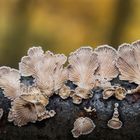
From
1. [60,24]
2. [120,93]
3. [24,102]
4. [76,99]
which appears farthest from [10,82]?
[60,24]

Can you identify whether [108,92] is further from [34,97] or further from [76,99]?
[34,97]

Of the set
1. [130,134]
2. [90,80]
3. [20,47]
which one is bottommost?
[130,134]

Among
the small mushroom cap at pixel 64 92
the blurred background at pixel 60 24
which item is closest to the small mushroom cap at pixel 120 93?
the small mushroom cap at pixel 64 92

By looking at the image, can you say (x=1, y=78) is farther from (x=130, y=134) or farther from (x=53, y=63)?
(x=130, y=134)

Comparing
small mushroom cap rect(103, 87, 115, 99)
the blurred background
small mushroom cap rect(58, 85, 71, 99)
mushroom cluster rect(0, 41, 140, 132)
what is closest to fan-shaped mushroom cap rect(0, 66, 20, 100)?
mushroom cluster rect(0, 41, 140, 132)

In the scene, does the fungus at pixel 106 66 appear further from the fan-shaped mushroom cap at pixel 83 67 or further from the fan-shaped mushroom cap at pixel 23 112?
the fan-shaped mushroom cap at pixel 23 112

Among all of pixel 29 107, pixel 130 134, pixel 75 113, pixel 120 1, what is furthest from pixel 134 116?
pixel 120 1
